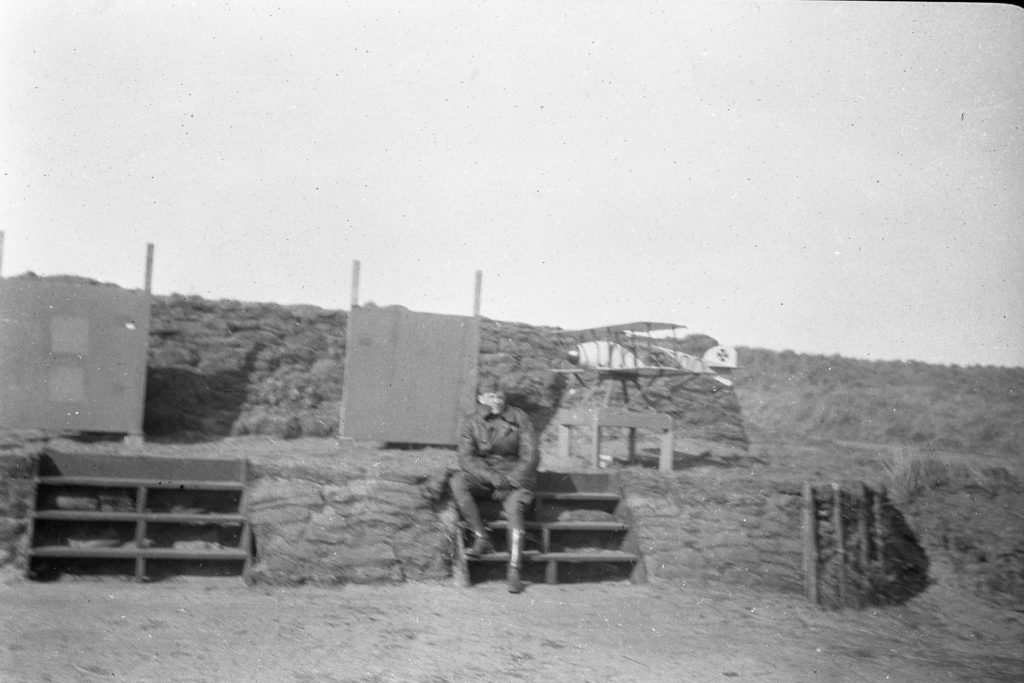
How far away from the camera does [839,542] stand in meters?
7.82

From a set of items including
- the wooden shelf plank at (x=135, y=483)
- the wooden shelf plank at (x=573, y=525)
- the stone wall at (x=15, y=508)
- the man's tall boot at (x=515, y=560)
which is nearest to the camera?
the stone wall at (x=15, y=508)

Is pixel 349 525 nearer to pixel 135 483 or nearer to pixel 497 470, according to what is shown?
pixel 497 470

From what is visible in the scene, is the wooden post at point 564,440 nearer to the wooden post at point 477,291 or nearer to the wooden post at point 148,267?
the wooden post at point 477,291

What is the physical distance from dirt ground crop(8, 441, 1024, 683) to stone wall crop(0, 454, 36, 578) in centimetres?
19

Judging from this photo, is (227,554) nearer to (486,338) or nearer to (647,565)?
(647,565)

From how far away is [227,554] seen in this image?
662 cm

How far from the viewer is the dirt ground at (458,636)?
4.84 metres

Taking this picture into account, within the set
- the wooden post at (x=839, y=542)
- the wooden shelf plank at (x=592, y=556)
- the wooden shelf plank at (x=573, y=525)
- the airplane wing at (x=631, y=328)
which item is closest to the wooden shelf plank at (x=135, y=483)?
the wooden shelf plank at (x=573, y=525)

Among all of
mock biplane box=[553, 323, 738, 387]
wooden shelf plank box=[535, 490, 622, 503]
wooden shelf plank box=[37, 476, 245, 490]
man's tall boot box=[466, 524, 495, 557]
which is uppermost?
mock biplane box=[553, 323, 738, 387]

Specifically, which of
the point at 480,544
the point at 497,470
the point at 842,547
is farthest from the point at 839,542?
the point at 480,544

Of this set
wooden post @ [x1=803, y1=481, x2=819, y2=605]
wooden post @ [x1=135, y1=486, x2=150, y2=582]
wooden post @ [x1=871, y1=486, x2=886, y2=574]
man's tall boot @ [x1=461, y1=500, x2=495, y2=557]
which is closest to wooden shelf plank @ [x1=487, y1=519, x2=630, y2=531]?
man's tall boot @ [x1=461, y1=500, x2=495, y2=557]

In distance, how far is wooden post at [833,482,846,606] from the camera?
7.75 metres

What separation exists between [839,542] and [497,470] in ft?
10.6

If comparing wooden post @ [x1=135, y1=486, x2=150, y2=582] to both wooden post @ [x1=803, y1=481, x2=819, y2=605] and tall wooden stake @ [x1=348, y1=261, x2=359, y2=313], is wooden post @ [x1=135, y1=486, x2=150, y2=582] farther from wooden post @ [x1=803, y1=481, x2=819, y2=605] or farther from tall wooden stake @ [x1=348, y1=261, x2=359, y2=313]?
wooden post @ [x1=803, y1=481, x2=819, y2=605]
